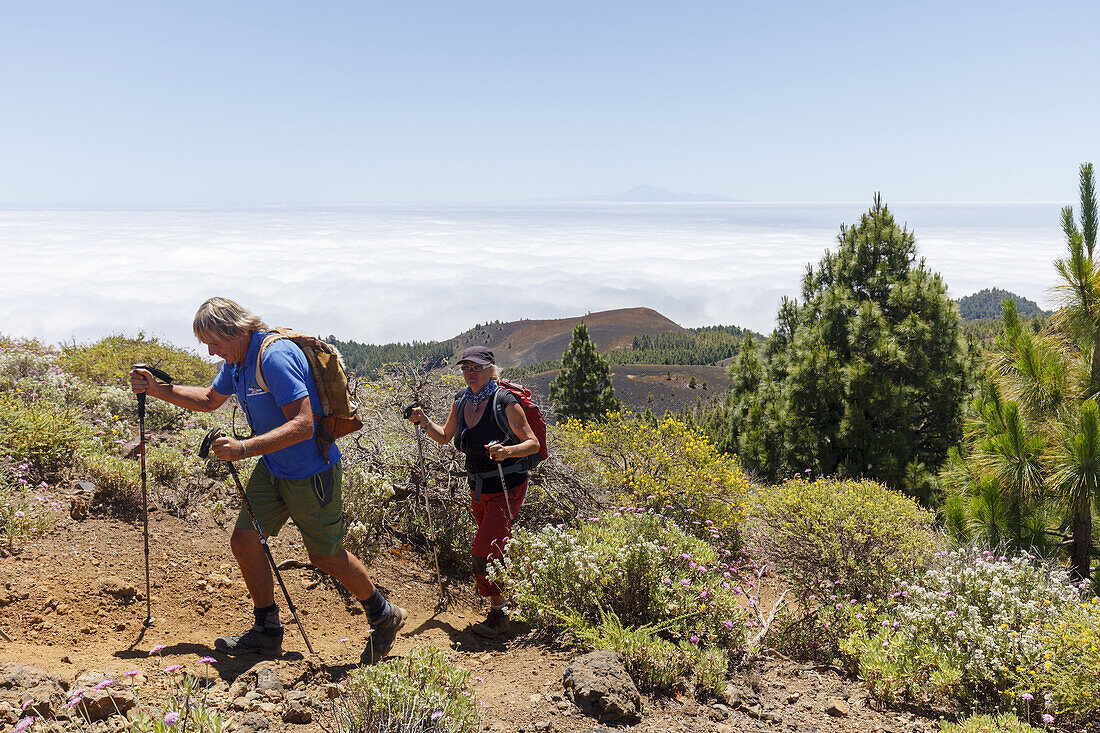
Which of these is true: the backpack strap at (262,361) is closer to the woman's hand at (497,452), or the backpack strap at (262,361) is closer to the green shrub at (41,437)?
the woman's hand at (497,452)

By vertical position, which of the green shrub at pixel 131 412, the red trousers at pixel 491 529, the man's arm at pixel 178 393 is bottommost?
the red trousers at pixel 491 529

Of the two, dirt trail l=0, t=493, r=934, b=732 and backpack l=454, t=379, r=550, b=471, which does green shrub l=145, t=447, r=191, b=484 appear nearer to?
dirt trail l=0, t=493, r=934, b=732

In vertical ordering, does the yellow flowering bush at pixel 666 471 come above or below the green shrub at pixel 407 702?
below

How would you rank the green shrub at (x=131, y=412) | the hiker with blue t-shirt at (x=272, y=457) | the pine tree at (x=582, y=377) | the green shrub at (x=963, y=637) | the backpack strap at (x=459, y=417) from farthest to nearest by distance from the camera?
1. the pine tree at (x=582, y=377)
2. the green shrub at (x=131, y=412)
3. the backpack strap at (x=459, y=417)
4. the green shrub at (x=963, y=637)
5. the hiker with blue t-shirt at (x=272, y=457)

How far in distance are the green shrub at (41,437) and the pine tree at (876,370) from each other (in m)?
9.91

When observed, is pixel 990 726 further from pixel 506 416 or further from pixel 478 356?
pixel 478 356

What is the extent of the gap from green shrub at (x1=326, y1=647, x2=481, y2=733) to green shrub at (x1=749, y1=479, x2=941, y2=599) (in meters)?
3.72

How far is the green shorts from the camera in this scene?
3211mm

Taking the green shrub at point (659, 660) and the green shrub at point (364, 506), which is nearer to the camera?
the green shrub at point (659, 660)

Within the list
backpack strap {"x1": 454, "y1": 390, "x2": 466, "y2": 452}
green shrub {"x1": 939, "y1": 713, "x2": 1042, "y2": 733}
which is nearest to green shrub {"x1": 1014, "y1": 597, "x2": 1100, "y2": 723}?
green shrub {"x1": 939, "y1": 713, "x2": 1042, "y2": 733}

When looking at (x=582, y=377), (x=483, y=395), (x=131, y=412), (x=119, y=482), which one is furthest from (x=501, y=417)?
(x=582, y=377)

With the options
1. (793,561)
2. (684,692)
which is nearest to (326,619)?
(684,692)

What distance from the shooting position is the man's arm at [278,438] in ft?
9.39

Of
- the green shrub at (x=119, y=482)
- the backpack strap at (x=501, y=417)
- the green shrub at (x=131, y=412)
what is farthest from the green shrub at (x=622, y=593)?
the green shrub at (x=131, y=412)
